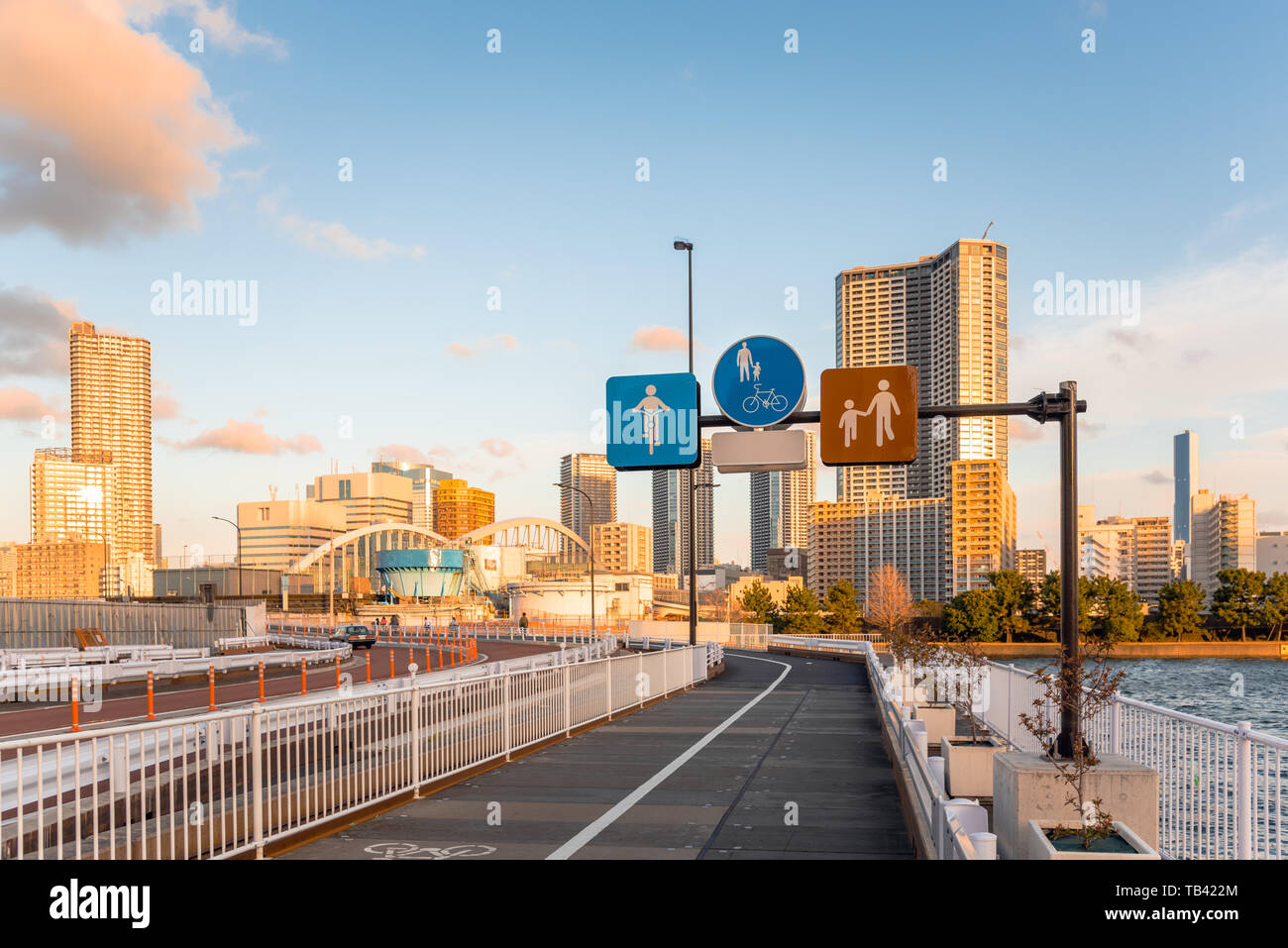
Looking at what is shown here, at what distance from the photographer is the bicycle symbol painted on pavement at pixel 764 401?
49.4 ft

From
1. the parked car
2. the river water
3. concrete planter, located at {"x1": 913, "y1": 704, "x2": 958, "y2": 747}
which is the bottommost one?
the river water

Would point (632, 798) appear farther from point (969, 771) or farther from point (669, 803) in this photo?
point (969, 771)

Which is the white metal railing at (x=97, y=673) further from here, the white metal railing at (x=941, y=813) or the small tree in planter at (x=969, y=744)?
the white metal railing at (x=941, y=813)

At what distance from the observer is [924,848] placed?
333 inches

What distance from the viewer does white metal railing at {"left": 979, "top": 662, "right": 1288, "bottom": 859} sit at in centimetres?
635

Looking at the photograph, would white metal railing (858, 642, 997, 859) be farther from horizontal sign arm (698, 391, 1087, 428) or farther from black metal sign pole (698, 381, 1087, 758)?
horizontal sign arm (698, 391, 1087, 428)

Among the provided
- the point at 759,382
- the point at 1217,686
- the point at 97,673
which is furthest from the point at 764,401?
the point at 1217,686

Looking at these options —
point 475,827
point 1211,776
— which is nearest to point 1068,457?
point 1211,776

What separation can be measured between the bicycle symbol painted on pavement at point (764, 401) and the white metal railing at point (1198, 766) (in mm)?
6199

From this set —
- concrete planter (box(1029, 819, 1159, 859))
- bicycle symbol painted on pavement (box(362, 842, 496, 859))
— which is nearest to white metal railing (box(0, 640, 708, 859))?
bicycle symbol painted on pavement (box(362, 842, 496, 859))

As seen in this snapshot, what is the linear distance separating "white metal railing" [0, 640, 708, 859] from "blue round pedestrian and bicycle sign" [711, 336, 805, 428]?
5114 millimetres
